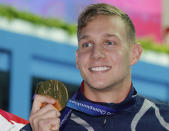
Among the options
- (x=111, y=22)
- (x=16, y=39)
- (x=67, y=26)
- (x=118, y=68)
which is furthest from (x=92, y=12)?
(x=67, y=26)

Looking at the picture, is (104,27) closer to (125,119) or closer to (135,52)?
(135,52)

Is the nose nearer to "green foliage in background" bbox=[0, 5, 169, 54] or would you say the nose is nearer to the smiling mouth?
the smiling mouth

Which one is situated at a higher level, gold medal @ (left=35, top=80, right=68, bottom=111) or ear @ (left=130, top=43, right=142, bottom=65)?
ear @ (left=130, top=43, right=142, bottom=65)

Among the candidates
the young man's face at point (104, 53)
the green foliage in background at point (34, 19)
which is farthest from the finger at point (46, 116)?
the green foliage in background at point (34, 19)

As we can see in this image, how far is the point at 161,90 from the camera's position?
9133mm

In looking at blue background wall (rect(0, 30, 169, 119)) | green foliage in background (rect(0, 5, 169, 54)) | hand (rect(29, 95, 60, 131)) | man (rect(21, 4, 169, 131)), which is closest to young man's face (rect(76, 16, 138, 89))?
man (rect(21, 4, 169, 131))

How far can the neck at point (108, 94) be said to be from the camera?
2924 millimetres

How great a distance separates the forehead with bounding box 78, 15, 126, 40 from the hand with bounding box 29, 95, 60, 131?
60cm

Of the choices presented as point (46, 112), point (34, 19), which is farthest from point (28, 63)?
point (46, 112)

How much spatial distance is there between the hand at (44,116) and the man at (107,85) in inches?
10.9

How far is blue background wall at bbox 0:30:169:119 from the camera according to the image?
6.85 metres

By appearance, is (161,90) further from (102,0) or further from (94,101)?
(94,101)

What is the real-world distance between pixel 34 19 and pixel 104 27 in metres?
4.70

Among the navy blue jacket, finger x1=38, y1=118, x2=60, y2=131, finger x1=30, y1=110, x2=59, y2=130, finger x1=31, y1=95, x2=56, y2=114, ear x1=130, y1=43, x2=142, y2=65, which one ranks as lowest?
the navy blue jacket
